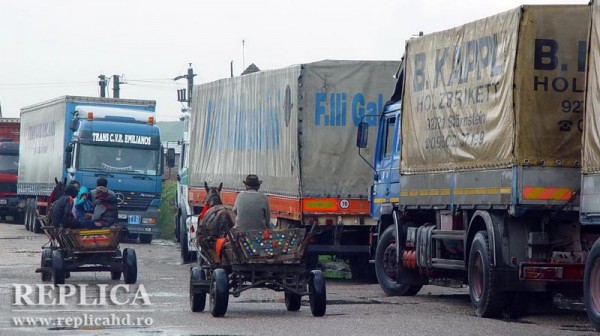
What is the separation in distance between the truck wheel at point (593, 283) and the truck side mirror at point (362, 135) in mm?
6504

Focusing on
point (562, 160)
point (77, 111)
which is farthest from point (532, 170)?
point (77, 111)

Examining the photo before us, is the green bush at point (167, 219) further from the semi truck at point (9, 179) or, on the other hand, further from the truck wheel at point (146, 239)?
the semi truck at point (9, 179)

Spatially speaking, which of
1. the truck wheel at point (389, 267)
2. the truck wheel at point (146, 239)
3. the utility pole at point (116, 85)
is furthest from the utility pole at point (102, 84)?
the truck wheel at point (389, 267)

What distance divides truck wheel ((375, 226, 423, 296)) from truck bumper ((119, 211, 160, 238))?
632 inches

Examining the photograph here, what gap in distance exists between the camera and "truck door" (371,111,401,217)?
20406 millimetres

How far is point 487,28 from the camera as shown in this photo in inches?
652

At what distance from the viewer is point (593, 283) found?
14273 millimetres

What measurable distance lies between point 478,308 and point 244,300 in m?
3.87

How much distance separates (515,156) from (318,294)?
9.56 ft

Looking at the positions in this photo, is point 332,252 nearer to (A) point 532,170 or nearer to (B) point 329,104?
(B) point 329,104

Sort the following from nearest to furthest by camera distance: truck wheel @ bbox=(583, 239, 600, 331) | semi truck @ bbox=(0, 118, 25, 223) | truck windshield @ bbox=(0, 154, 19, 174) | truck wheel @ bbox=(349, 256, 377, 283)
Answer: truck wheel @ bbox=(583, 239, 600, 331), truck wheel @ bbox=(349, 256, 377, 283), semi truck @ bbox=(0, 118, 25, 223), truck windshield @ bbox=(0, 154, 19, 174)

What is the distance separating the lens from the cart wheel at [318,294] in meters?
15.9

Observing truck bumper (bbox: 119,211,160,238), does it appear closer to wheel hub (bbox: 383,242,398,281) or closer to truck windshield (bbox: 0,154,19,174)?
truck windshield (bbox: 0,154,19,174)

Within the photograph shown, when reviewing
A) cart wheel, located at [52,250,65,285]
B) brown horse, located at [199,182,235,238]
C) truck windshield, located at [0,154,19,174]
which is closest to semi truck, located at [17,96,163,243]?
truck windshield, located at [0,154,19,174]
